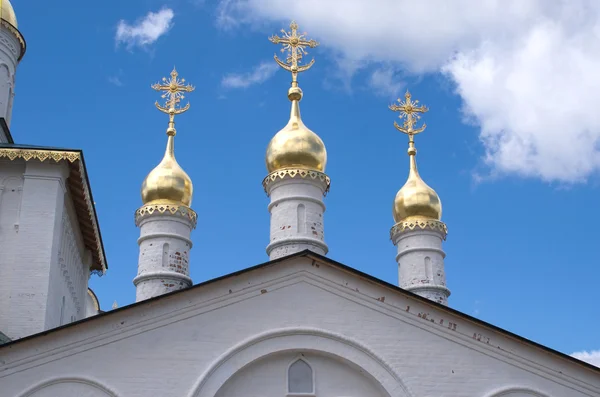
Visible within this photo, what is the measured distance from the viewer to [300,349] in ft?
42.2

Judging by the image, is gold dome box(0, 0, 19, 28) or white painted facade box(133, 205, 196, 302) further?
white painted facade box(133, 205, 196, 302)

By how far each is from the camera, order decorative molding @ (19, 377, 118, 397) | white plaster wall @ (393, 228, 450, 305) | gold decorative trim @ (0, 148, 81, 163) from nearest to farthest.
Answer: decorative molding @ (19, 377, 118, 397) → gold decorative trim @ (0, 148, 81, 163) → white plaster wall @ (393, 228, 450, 305)

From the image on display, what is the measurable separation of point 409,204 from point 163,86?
8.52m

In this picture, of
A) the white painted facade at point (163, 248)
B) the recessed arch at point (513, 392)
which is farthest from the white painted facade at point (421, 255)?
the recessed arch at point (513, 392)

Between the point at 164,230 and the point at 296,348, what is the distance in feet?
38.0

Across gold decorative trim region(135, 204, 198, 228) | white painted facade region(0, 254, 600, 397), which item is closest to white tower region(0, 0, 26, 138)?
gold decorative trim region(135, 204, 198, 228)

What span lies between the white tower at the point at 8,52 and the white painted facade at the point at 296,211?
6.63 meters

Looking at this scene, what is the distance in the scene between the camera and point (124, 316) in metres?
12.7

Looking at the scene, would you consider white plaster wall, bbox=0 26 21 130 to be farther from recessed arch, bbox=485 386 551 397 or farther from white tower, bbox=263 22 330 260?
recessed arch, bbox=485 386 551 397

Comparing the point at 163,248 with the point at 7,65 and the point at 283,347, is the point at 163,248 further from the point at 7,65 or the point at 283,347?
the point at 283,347

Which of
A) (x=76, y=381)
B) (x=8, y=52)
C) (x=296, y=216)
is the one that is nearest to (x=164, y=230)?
(x=296, y=216)

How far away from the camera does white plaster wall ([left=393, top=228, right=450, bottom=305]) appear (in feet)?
81.9

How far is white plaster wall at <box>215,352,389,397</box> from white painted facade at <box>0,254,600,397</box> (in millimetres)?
15

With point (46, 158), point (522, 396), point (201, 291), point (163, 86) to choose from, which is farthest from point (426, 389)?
point (163, 86)
